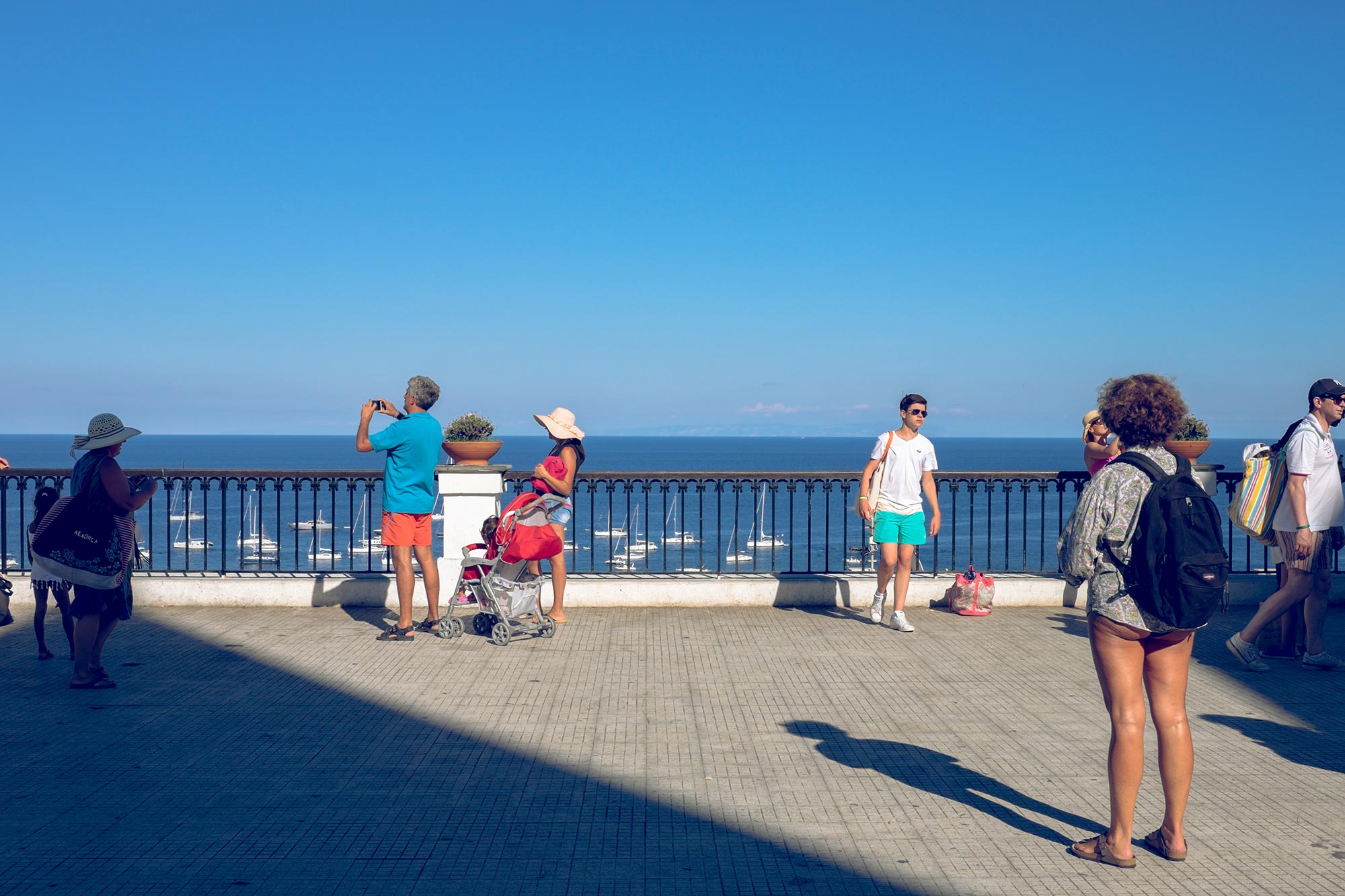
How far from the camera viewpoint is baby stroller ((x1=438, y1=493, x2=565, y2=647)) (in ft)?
26.1

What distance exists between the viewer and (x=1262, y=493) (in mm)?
7109

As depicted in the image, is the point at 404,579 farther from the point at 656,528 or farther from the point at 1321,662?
the point at 656,528

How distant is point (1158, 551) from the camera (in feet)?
12.1

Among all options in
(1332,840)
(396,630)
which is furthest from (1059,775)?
(396,630)

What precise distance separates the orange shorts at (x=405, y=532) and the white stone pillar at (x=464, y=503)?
1.47 metres

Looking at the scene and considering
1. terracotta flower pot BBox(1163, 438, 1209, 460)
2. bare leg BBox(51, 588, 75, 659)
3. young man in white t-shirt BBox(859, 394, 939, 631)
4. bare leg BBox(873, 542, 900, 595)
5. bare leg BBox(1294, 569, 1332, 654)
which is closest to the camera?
bare leg BBox(51, 588, 75, 659)

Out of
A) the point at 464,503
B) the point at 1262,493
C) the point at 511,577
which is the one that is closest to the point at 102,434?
the point at 511,577

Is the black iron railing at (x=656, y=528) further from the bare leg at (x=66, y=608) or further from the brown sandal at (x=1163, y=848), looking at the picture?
the brown sandal at (x=1163, y=848)

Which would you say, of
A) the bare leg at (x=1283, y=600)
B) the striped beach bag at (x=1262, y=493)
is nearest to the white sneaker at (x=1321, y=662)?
the bare leg at (x=1283, y=600)

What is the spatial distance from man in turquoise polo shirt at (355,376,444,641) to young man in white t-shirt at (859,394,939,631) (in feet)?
12.0

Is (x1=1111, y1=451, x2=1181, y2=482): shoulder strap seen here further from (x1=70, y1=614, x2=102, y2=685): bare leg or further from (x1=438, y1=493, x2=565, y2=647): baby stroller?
(x1=70, y1=614, x2=102, y2=685): bare leg

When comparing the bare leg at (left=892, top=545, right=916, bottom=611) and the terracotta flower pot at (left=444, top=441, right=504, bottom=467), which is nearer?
the bare leg at (left=892, top=545, right=916, bottom=611)

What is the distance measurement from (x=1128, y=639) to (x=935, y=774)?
1458 millimetres

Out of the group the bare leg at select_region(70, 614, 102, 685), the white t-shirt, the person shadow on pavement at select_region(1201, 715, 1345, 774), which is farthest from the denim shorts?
the person shadow on pavement at select_region(1201, 715, 1345, 774)
